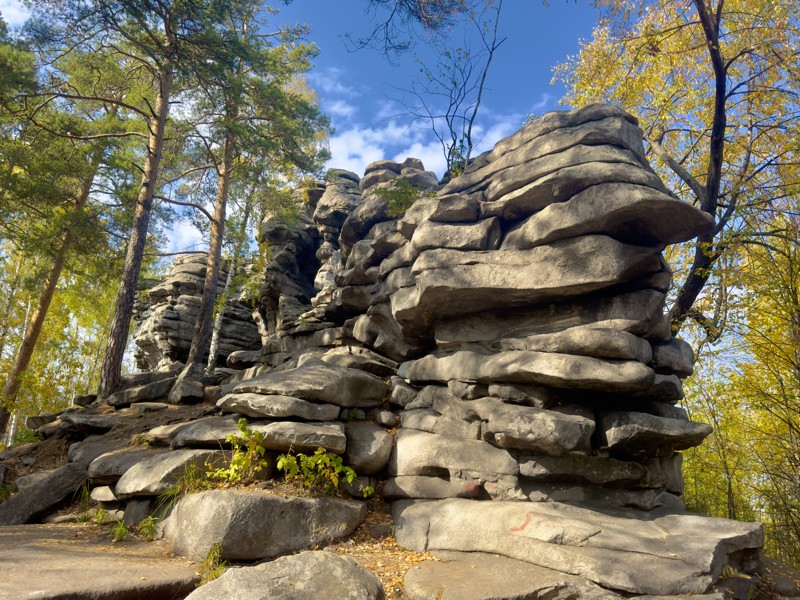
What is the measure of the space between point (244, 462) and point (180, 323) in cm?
1522

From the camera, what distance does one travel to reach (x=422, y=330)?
961 cm

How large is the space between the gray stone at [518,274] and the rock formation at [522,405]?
Result: 0.03 meters

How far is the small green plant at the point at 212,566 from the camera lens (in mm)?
5121

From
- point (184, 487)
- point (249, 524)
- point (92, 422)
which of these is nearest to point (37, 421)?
point (92, 422)

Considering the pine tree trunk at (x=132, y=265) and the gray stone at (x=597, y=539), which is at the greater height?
the pine tree trunk at (x=132, y=265)

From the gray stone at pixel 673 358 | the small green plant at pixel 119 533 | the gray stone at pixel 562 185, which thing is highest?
the gray stone at pixel 562 185

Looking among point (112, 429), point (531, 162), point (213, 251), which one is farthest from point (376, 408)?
point (213, 251)

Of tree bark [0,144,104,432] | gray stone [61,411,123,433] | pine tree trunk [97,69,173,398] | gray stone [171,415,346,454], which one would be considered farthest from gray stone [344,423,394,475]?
tree bark [0,144,104,432]

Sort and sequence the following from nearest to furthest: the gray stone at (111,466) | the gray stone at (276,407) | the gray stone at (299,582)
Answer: the gray stone at (299,582)
the gray stone at (276,407)
the gray stone at (111,466)

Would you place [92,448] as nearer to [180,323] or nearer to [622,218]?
[622,218]

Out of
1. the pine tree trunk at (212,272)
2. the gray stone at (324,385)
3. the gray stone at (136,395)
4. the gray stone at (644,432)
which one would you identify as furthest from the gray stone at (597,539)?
the pine tree trunk at (212,272)

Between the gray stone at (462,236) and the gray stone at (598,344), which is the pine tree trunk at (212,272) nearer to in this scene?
the gray stone at (462,236)

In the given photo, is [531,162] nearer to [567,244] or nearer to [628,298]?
[567,244]

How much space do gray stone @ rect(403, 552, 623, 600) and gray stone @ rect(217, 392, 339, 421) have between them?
9.39 ft
